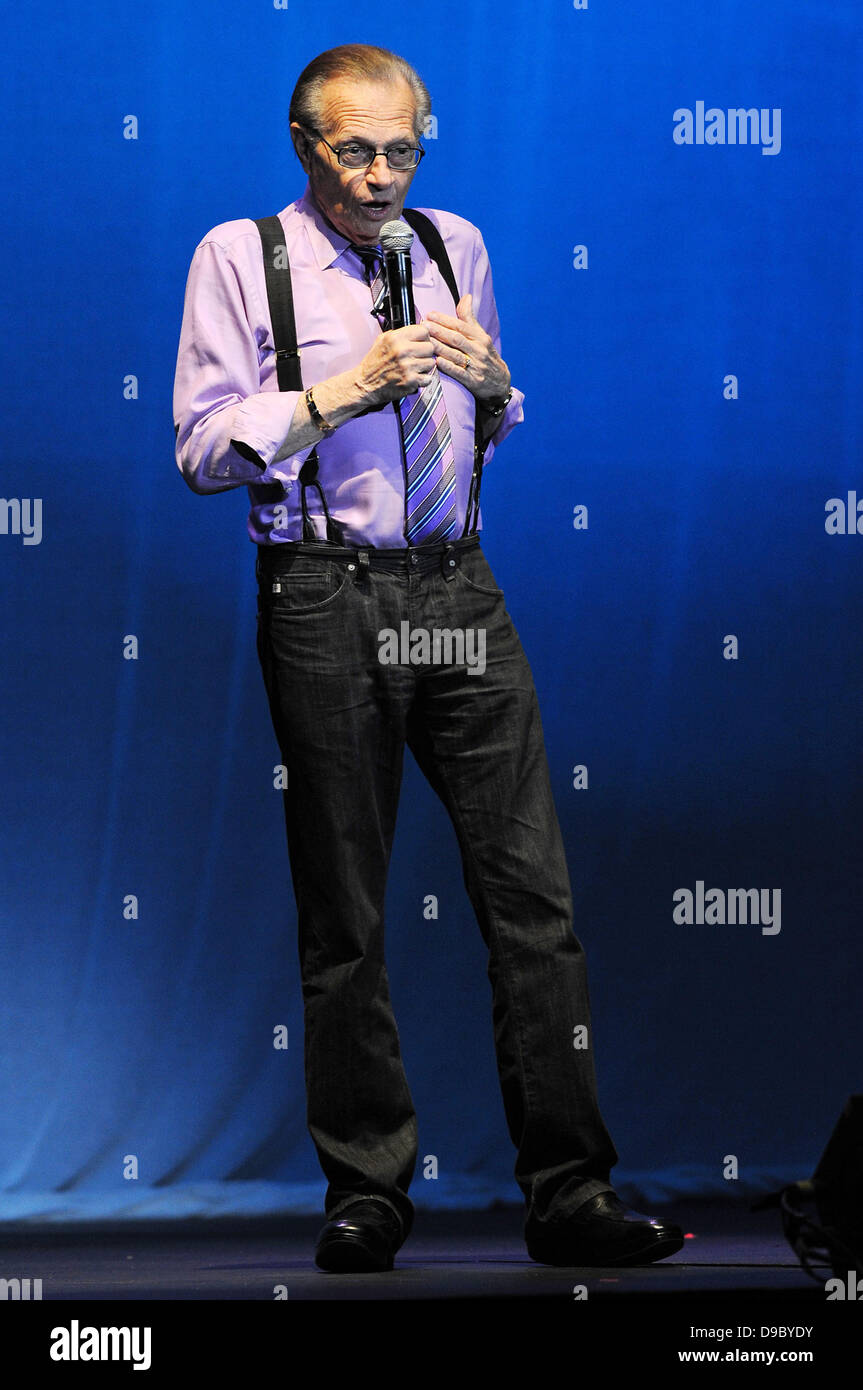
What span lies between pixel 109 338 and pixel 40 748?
0.72 metres

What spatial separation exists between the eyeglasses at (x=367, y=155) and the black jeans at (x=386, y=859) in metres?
0.46

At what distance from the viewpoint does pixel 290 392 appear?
2225 mm

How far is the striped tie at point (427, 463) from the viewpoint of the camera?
2.28 m

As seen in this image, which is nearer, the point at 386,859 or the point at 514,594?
the point at 386,859

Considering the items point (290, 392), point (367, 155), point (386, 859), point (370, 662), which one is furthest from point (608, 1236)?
point (367, 155)

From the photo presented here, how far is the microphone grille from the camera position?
221 cm

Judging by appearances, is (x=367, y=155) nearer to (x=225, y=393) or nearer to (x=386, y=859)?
(x=225, y=393)

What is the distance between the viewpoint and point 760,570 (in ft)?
11.1

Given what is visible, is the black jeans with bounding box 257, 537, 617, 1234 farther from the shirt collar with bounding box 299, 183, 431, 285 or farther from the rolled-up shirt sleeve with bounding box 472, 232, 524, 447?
the shirt collar with bounding box 299, 183, 431, 285

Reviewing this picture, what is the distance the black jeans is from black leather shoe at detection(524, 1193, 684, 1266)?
0.12ft

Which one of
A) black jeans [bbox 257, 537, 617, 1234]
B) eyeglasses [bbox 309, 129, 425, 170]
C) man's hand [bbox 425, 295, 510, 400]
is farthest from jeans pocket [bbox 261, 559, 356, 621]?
eyeglasses [bbox 309, 129, 425, 170]

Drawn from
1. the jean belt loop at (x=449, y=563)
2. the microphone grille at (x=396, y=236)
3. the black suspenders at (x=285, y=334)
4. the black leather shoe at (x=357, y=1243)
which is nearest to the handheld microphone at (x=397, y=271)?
the microphone grille at (x=396, y=236)

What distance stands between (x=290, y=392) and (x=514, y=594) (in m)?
1.21
